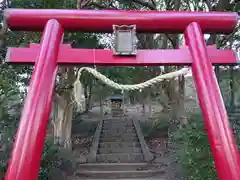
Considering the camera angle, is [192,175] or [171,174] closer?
[192,175]

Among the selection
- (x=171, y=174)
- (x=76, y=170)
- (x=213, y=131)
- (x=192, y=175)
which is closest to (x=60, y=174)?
(x=76, y=170)

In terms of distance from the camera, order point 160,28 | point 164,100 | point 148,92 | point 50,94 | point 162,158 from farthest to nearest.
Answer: point 148,92
point 164,100
point 162,158
point 160,28
point 50,94

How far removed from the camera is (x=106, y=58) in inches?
105

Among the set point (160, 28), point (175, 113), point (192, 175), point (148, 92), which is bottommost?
point (192, 175)

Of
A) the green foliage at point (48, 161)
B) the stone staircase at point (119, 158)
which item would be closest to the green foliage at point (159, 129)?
the stone staircase at point (119, 158)

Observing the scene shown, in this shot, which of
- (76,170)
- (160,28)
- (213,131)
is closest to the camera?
(213,131)

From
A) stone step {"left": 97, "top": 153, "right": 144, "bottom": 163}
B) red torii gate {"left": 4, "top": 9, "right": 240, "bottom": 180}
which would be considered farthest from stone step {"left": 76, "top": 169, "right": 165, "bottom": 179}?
red torii gate {"left": 4, "top": 9, "right": 240, "bottom": 180}

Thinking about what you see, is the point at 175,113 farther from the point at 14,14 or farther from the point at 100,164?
the point at 14,14

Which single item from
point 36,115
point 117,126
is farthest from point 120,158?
point 36,115

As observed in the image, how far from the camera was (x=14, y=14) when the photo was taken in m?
2.74

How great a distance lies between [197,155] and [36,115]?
13.3 ft

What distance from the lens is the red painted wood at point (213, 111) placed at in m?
2.01

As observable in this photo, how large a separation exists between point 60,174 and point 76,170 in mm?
992

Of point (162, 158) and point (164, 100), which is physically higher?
point (164, 100)
